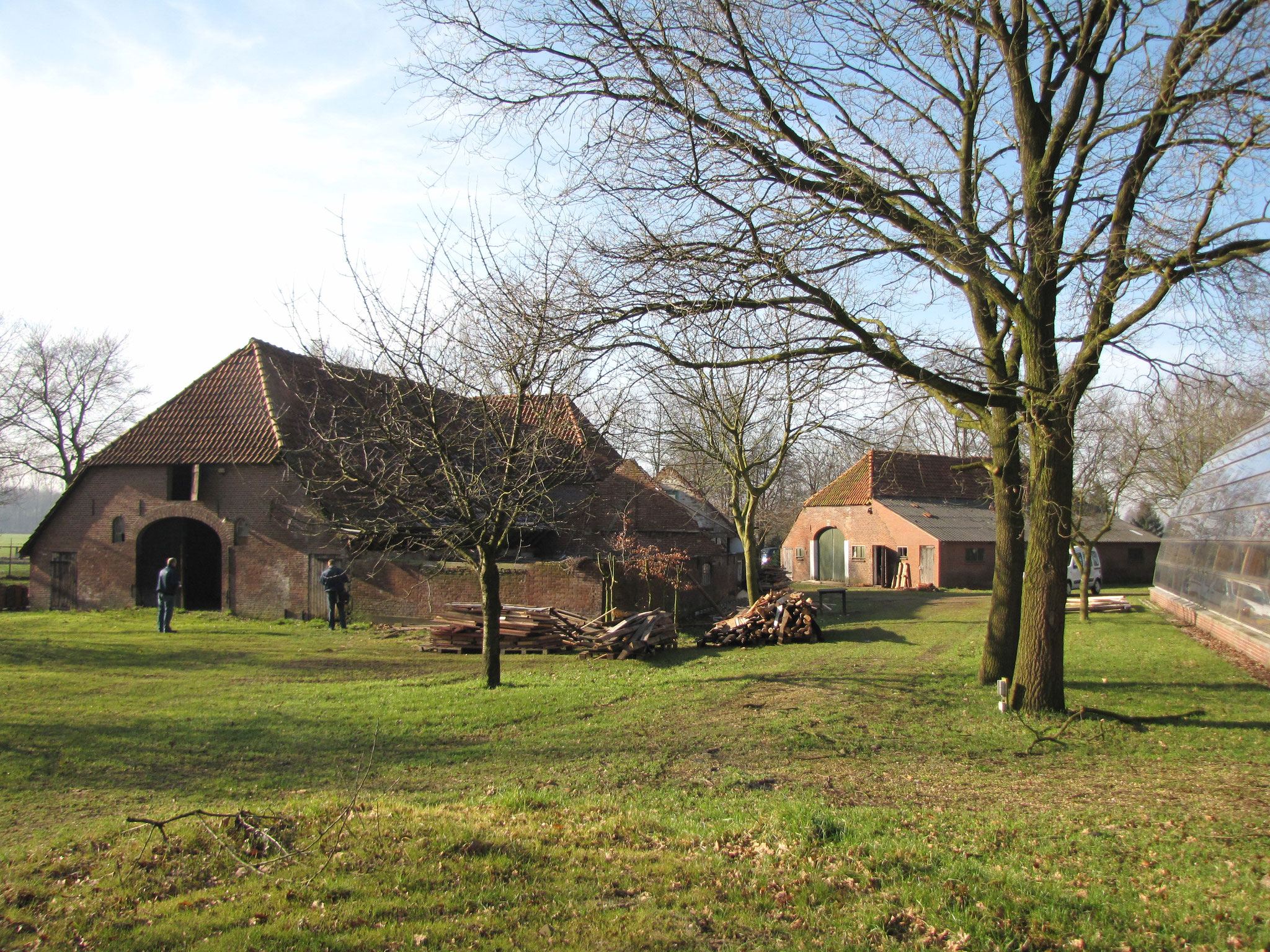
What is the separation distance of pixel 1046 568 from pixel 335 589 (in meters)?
16.8

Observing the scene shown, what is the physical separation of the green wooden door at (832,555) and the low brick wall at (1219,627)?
1784 centimetres

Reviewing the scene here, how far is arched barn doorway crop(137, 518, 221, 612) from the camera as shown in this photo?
24.9 meters

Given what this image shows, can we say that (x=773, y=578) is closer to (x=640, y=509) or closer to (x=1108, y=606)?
(x=640, y=509)

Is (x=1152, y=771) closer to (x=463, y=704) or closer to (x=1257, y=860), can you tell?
(x=1257, y=860)

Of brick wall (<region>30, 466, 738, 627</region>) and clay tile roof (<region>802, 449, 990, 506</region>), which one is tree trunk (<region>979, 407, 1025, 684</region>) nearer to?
brick wall (<region>30, 466, 738, 627</region>)

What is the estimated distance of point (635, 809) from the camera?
650 centimetres

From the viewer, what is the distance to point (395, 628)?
66.3ft

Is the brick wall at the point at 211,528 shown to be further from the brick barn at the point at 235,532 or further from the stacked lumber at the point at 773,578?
the stacked lumber at the point at 773,578

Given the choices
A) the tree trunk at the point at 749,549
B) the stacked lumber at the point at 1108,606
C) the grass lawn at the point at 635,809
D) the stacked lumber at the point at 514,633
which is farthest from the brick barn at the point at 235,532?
the stacked lumber at the point at 1108,606

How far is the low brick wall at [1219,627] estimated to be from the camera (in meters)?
14.3

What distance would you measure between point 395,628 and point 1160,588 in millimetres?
23037

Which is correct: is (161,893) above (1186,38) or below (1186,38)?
below

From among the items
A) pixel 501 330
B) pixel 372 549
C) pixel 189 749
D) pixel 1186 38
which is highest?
pixel 1186 38

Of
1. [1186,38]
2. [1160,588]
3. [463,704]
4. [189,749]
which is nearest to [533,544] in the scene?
[463,704]
